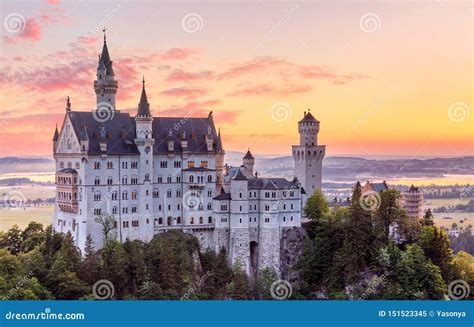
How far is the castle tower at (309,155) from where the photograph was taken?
84562 mm

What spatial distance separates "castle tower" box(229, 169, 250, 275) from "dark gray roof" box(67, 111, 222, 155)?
4723mm

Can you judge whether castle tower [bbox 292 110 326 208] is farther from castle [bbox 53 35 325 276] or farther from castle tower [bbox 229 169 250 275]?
castle tower [bbox 229 169 250 275]

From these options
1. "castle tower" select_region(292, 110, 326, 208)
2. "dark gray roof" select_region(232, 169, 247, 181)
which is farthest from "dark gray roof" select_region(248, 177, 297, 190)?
"castle tower" select_region(292, 110, 326, 208)

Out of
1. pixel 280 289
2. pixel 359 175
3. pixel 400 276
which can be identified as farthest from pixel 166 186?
pixel 359 175

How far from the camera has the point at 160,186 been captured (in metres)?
74.0

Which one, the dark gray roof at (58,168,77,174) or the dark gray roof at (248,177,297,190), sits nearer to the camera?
the dark gray roof at (58,168,77,174)

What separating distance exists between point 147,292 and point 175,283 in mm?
3020

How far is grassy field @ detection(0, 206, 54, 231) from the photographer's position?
257ft

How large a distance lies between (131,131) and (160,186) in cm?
621

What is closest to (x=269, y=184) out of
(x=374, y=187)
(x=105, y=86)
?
(x=374, y=187)

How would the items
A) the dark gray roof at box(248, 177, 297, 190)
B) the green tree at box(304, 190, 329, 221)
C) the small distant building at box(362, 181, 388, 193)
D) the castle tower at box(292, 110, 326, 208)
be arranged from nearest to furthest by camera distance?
the dark gray roof at box(248, 177, 297, 190)
the green tree at box(304, 190, 329, 221)
the castle tower at box(292, 110, 326, 208)
the small distant building at box(362, 181, 388, 193)

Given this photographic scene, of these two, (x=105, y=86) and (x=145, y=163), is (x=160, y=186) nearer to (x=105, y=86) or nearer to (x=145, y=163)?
(x=145, y=163)

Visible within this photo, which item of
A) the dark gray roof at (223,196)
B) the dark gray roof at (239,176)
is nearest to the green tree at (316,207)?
the dark gray roof at (239,176)

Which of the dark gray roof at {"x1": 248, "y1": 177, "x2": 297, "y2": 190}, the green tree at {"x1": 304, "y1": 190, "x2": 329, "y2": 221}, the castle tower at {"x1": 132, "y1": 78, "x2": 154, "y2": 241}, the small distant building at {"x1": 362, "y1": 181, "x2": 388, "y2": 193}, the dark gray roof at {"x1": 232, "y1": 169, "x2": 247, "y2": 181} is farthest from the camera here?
the small distant building at {"x1": 362, "y1": 181, "x2": 388, "y2": 193}
